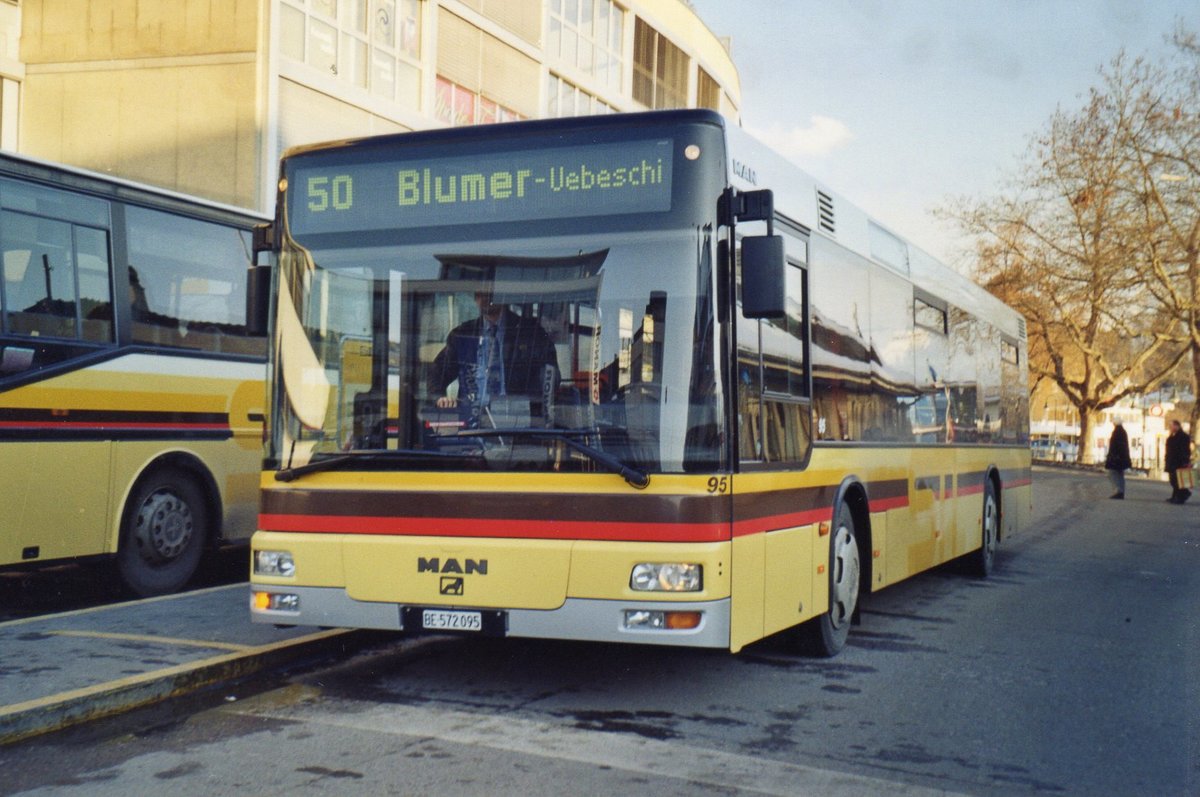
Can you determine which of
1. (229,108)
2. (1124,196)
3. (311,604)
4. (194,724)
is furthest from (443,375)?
(1124,196)

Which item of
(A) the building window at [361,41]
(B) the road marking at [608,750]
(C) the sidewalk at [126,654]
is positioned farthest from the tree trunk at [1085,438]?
(B) the road marking at [608,750]

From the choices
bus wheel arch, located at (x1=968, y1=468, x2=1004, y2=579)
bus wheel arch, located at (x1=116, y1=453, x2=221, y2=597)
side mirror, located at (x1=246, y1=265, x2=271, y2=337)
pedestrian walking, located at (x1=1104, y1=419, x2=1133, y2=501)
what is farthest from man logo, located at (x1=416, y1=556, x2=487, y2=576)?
pedestrian walking, located at (x1=1104, y1=419, x2=1133, y2=501)

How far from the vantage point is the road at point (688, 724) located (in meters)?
5.36

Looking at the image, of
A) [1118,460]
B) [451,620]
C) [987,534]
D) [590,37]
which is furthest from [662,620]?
[590,37]

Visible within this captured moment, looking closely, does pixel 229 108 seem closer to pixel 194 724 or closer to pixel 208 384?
pixel 208 384

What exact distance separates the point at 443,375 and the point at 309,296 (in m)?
0.89

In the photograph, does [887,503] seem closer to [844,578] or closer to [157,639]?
[844,578]

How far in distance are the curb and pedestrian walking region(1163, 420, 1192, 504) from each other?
2584 cm

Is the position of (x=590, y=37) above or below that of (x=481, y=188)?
above

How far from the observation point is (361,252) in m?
6.83

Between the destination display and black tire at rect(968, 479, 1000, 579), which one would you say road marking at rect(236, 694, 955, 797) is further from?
black tire at rect(968, 479, 1000, 579)

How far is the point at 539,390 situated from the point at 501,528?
2.25 ft

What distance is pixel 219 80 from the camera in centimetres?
2219

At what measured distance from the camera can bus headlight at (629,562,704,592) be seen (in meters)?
6.16
